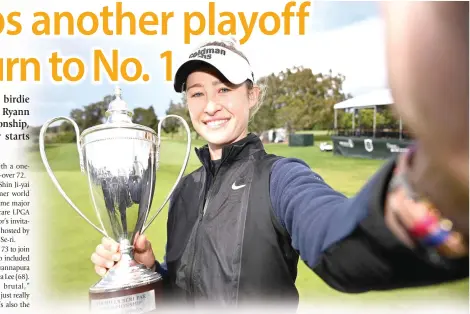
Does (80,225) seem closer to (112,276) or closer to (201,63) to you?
(112,276)

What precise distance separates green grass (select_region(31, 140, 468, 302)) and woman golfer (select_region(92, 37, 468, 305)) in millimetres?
204

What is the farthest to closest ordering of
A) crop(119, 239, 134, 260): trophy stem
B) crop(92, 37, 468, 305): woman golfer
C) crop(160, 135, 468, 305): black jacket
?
crop(119, 239, 134, 260): trophy stem, crop(160, 135, 468, 305): black jacket, crop(92, 37, 468, 305): woman golfer

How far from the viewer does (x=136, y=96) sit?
4.06 feet

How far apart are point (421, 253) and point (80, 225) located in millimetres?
1123

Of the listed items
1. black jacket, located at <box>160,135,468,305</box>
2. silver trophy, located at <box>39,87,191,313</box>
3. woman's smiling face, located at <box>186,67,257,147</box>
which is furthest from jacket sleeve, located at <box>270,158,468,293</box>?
silver trophy, located at <box>39,87,191,313</box>

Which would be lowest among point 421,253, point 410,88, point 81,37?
point 421,253

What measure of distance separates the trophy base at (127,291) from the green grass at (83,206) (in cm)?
31

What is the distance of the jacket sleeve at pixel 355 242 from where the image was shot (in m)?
0.50

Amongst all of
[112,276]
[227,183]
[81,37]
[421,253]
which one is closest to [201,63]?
[227,183]

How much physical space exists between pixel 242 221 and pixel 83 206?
0.68 metres

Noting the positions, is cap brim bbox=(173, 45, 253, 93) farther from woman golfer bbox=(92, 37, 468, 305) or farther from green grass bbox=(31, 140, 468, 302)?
green grass bbox=(31, 140, 468, 302)

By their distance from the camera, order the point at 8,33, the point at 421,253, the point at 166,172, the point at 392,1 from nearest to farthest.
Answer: the point at 392,1 < the point at 421,253 < the point at 8,33 < the point at 166,172

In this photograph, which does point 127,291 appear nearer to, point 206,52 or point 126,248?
point 126,248

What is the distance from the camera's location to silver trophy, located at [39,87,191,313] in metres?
0.97
